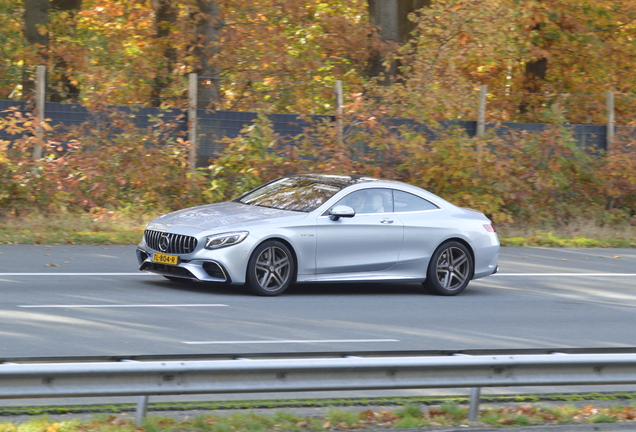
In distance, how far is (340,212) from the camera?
11.5m

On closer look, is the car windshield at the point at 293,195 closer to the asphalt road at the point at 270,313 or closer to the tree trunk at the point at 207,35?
the asphalt road at the point at 270,313

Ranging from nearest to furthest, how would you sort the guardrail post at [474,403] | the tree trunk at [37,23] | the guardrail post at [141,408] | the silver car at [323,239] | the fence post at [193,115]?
the guardrail post at [141,408], the guardrail post at [474,403], the silver car at [323,239], the fence post at [193,115], the tree trunk at [37,23]

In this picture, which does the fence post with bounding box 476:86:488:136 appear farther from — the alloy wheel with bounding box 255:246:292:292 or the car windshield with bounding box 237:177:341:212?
the alloy wheel with bounding box 255:246:292:292

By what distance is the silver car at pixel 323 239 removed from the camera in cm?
1091

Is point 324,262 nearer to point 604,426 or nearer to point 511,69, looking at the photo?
point 604,426

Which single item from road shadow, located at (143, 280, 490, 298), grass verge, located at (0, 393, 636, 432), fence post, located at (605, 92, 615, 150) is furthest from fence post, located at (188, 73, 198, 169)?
grass verge, located at (0, 393, 636, 432)

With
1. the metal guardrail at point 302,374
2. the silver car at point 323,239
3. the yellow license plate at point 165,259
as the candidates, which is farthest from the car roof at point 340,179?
the metal guardrail at point 302,374

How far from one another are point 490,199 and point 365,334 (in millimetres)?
11780

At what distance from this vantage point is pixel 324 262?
11492mm

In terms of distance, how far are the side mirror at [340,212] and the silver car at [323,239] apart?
12mm

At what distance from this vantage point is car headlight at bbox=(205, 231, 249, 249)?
10.8 meters

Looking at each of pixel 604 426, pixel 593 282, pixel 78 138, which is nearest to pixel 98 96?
pixel 78 138

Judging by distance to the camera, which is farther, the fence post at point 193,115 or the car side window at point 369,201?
the fence post at point 193,115

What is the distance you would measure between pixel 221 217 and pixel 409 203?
8.76ft
